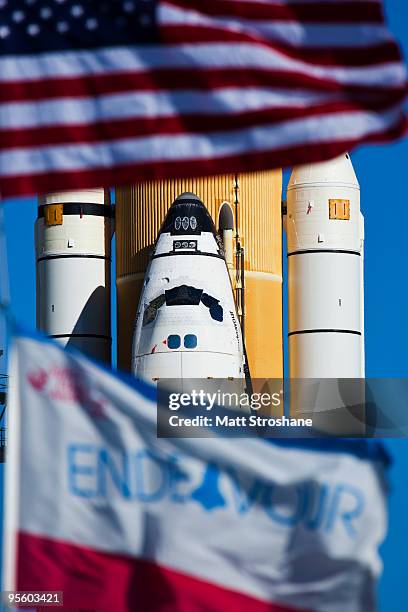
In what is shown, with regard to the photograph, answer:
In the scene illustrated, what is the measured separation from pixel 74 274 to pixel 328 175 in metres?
8.00

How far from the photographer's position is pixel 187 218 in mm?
44562

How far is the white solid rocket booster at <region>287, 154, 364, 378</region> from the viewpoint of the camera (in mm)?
47031

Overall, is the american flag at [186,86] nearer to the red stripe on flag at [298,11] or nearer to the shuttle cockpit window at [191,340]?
the red stripe on flag at [298,11]

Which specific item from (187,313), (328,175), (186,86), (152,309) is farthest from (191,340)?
(186,86)

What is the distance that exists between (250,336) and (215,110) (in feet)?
126

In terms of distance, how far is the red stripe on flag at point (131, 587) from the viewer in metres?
8.97

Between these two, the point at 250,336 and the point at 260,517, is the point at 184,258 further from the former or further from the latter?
the point at 260,517

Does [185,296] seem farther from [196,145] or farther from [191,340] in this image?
[196,145]

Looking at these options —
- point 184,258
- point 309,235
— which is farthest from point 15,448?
point 309,235

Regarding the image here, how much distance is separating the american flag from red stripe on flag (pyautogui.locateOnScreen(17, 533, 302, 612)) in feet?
7.13

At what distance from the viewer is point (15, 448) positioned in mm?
8516

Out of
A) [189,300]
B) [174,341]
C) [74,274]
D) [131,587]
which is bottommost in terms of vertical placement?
[131,587]

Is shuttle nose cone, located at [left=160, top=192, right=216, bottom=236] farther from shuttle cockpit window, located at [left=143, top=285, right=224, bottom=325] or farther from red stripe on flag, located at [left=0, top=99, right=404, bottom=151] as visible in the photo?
red stripe on flag, located at [left=0, top=99, right=404, bottom=151]

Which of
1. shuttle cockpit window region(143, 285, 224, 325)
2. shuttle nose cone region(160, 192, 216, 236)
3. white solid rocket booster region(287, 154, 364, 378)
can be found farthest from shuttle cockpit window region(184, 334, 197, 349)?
white solid rocket booster region(287, 154, 364, 378)
